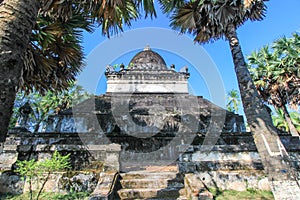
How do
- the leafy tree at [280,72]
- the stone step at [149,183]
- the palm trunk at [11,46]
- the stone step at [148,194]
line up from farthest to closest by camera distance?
the leafy tree at [280,72] → the stone step at [149,183] → the stone step at [148,194] → the palm trunk at [11,46]

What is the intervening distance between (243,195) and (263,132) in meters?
1.69

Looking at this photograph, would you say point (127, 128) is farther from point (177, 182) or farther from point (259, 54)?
point (259, 54)

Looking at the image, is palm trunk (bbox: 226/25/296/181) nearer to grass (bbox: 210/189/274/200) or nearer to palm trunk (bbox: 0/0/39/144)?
grass (bbox: 210/189/274/200)

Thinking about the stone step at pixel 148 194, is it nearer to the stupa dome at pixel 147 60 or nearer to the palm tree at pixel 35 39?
the palm tree at pixel 35 39

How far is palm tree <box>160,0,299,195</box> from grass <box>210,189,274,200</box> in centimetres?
95

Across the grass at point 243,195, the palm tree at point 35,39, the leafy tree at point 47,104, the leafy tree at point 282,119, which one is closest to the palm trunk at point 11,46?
the palm tree at point 35,39

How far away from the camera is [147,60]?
2470 cm

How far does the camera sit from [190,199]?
167 inches

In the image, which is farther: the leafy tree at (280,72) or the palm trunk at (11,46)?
the leafy tree at (280,72)

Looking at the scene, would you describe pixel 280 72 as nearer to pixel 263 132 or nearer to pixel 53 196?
pixel 263 132

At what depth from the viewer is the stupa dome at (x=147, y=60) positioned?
76.6 ft

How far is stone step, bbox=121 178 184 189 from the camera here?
16.4 ft

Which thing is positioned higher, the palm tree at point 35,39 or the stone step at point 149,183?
the palm tree at point 35,39

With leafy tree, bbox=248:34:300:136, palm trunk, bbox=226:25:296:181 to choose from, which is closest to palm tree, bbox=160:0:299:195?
palm trunk, bbox=226:25:296:181
